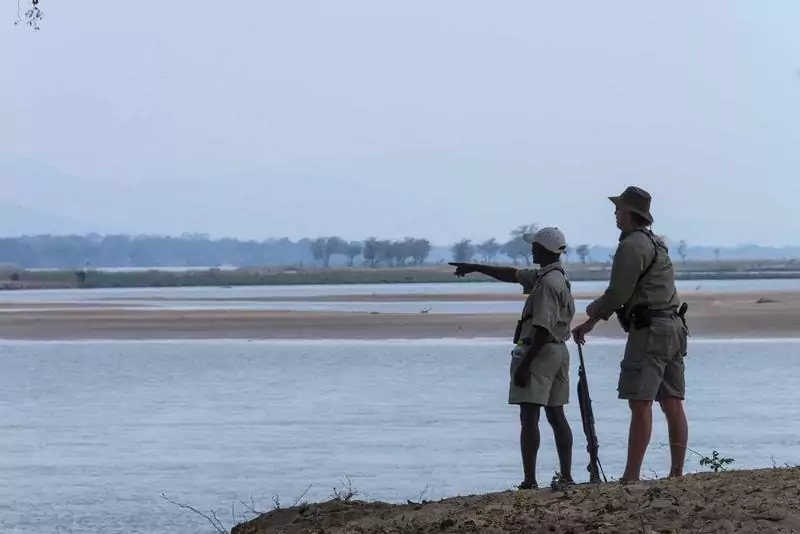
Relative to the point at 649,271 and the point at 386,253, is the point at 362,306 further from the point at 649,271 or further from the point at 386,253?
the point at 386,253

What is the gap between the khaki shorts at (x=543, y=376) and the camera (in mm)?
7871

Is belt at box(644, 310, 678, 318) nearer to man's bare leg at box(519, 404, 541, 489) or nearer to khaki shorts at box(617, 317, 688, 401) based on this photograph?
khaki shorts at box(617, 317, 688, 401)

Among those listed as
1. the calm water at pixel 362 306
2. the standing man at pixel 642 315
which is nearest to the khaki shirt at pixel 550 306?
the standing man at pixel 642 315

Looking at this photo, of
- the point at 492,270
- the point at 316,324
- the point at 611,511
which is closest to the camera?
the point at 611,511

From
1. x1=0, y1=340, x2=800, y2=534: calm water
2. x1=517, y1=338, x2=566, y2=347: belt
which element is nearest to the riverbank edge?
x1=0, y1=340, x2=800, y2=534: calm water

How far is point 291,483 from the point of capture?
1127 centimetres

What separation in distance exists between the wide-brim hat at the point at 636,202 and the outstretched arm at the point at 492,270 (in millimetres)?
813

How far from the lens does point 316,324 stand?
37.1 m

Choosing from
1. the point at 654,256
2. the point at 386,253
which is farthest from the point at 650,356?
the point at 386,253

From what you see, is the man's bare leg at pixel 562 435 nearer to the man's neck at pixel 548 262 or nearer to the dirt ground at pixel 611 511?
the dirt ground at pixel 611 511

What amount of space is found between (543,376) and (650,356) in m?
0.62

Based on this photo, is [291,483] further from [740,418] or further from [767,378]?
[767,378]

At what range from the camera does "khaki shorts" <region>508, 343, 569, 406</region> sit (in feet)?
25.8

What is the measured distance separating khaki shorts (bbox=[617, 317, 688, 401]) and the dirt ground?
0.51 metres
